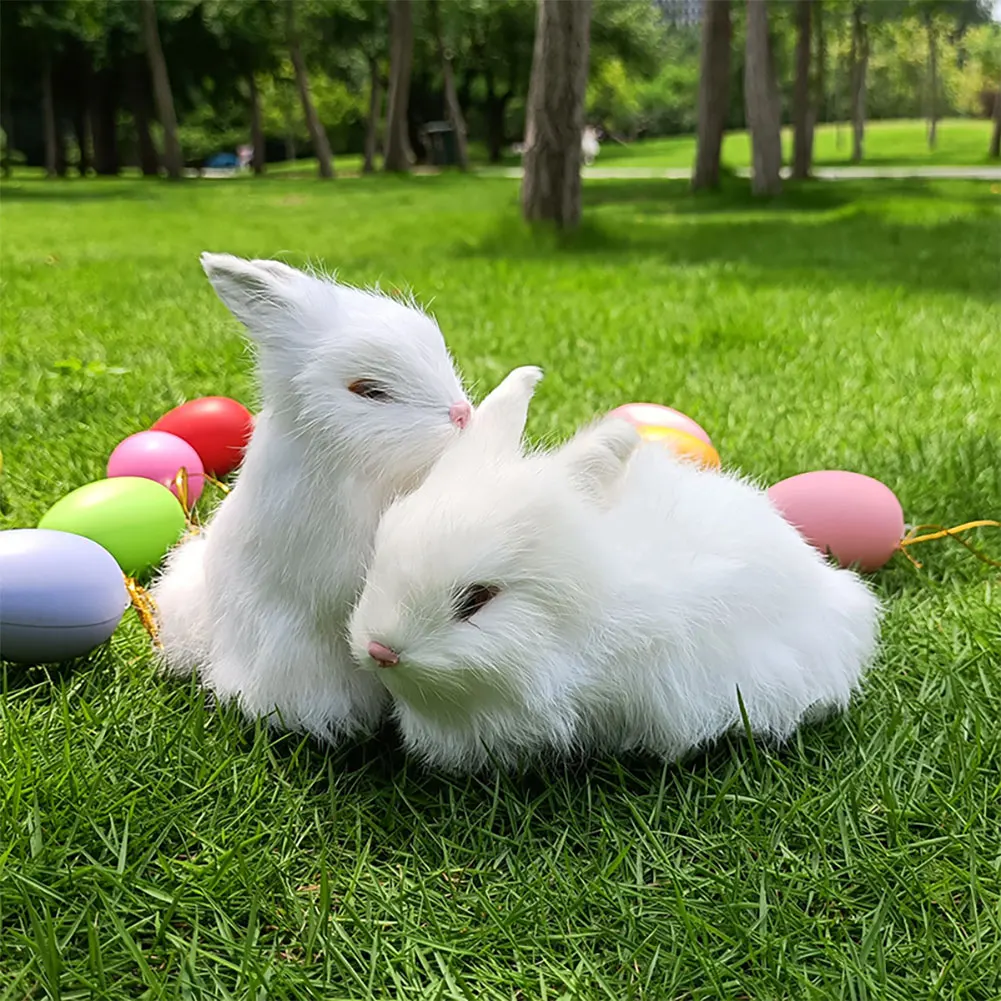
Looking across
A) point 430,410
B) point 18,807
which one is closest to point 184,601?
point 18,807

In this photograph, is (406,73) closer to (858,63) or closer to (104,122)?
(858,63)

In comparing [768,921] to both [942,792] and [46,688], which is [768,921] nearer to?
[942,792]

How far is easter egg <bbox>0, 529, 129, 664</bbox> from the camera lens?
1719 millimetres

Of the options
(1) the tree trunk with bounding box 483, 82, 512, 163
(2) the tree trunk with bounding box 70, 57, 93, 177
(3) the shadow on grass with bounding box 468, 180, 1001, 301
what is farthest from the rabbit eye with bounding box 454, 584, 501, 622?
(1) the tree trunk with bounding box 483, 82, 512, 163

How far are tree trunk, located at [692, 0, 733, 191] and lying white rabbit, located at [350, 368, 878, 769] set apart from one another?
37.0ft

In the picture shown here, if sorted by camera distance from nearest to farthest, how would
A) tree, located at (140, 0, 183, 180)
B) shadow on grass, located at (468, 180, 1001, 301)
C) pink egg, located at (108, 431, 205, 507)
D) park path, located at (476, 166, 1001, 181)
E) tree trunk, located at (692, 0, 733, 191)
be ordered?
pink egg, located at (108, 431, 205, 507) → shadow on grass, located at (468, 180, 1001, 301) → tree trunk, located at (692, 0, 733, 191) → park path, located at (476, 166, 1001, 181) → tree, located at (140, 0, 183, 180)

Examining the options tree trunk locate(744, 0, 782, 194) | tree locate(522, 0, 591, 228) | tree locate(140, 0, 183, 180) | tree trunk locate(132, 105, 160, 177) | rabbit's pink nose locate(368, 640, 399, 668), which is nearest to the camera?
rabbit's pink nose locate(368, 640, 399, 668)

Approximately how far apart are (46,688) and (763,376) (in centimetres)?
287

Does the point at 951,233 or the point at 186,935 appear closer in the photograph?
the point at 186,935

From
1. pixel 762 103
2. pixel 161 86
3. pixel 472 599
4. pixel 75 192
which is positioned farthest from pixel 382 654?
pixel 161 86

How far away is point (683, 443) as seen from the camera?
222cm

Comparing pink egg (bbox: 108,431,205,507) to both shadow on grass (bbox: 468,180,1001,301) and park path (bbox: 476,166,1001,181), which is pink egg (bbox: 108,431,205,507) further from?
park path (bbox: 476,166,1001,181)

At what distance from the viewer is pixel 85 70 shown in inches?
995

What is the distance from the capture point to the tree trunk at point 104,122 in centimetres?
2578
